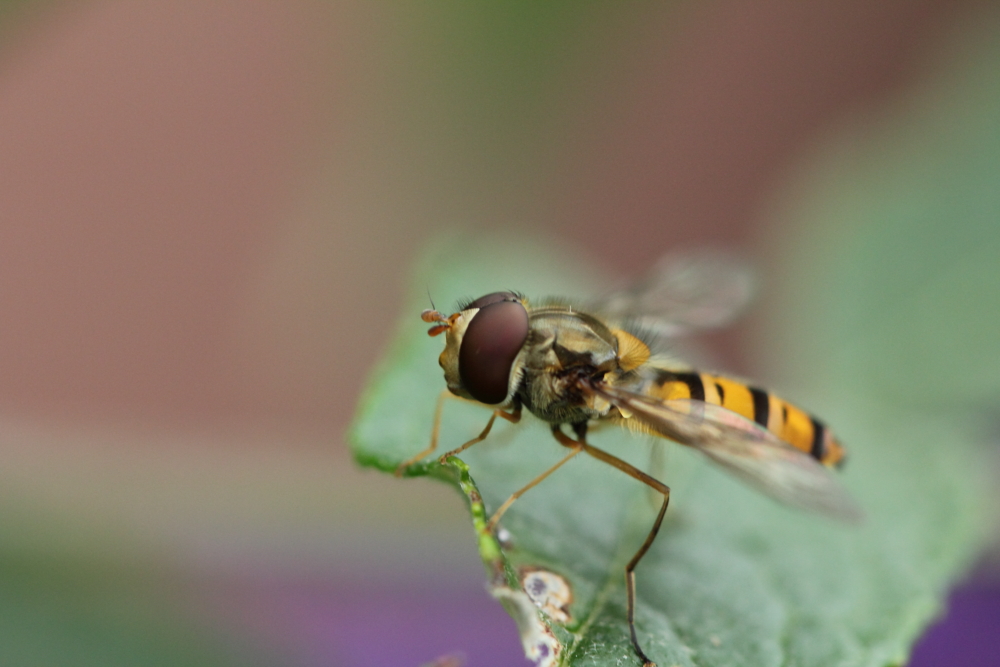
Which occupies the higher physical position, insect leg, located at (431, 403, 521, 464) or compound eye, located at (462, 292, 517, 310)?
compound eye, located at (462, 292, 517, 310)

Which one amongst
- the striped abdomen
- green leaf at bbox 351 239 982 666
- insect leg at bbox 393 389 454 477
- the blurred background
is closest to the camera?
green leaf at bbox 351 239 982 666

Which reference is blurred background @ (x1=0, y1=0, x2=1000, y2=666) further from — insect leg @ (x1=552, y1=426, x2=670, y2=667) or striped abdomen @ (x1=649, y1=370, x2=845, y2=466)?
striped abdomen @ (x1=649, y1=370, x2=845, y2=466)

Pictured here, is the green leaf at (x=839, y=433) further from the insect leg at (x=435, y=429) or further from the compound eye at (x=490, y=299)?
the compound eye at (x=490, y=299)

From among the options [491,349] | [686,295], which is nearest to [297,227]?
[686,295]

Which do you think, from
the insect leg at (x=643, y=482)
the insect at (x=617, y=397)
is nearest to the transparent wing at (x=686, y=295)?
the insect at (x=617, y=397)

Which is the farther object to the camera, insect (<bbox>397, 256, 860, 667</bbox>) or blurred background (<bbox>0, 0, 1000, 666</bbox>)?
blurred background (<bbox>0, 0, 1000, 666</bbox>)

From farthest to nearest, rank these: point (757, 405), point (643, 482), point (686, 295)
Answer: point (686, 295) < point (757, 405) < point (643, 482)

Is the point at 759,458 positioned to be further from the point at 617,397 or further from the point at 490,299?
the point at 490,299

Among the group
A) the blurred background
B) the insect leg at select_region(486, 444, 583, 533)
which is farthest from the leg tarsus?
the blurred background
